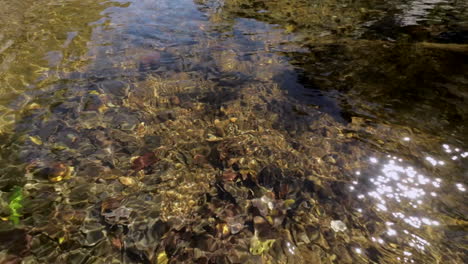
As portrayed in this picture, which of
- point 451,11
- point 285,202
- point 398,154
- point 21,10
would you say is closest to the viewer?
point 285,202

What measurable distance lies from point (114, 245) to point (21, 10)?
1102cm

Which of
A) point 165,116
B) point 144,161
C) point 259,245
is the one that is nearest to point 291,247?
point 259,245

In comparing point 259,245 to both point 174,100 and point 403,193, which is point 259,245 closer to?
point 403,193

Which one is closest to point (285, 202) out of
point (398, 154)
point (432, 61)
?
point (398, 154)

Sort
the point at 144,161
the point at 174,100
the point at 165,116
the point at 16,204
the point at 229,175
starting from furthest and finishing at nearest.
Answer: the point at 174,100 → the point at 165,116 → the point at 144,161 → the point at 229,175 → the point at 16,204

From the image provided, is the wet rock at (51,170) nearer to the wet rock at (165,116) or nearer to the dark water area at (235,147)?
the dark water area at (235,147)

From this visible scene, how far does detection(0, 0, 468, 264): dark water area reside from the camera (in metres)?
2.92

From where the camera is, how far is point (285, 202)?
11.1 ft

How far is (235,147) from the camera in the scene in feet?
13.8

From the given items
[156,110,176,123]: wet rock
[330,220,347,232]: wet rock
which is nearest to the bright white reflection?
[330,220,347,232]: wet rock

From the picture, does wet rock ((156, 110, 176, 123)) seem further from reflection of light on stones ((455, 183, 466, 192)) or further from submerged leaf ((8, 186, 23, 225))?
reflection of light on stones ((455, 183, 466, 192))

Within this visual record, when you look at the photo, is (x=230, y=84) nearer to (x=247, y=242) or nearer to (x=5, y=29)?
(x=247, y=242)

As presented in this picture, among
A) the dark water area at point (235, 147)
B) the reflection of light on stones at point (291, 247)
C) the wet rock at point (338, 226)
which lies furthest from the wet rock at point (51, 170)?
the wet rock at point (338, 226)

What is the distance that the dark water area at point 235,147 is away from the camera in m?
2.92
